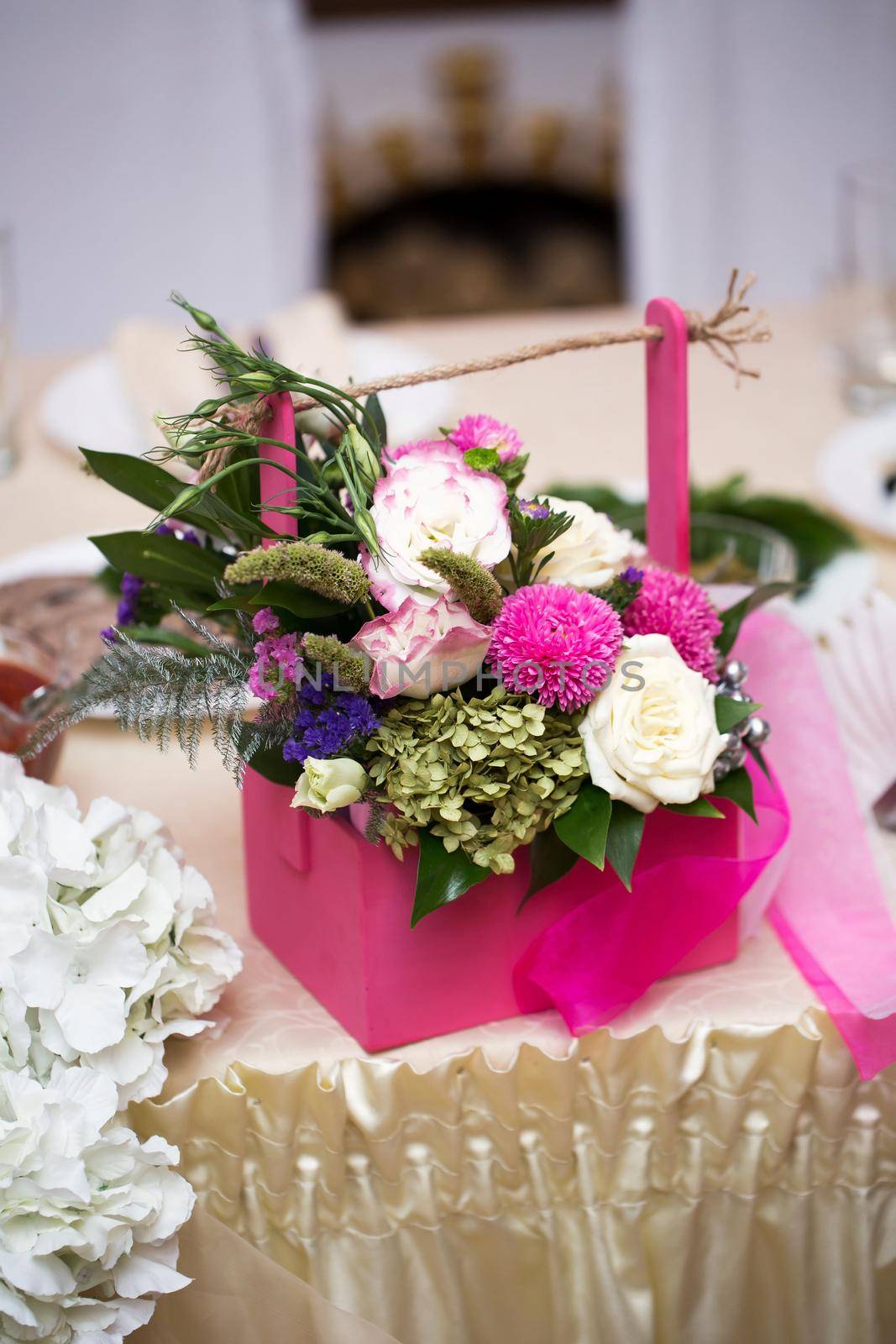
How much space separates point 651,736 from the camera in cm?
66

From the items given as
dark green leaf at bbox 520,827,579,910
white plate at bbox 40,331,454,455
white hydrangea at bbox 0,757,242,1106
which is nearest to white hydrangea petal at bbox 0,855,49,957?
white hydrangea at bbox 0,757,242,1106

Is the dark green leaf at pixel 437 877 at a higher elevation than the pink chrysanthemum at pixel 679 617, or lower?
lower

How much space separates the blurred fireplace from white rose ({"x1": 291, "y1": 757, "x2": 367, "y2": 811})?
115 inches

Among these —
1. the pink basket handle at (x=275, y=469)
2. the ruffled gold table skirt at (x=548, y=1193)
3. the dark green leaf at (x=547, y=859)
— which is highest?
the pink basket handle at (x=275, y=469)

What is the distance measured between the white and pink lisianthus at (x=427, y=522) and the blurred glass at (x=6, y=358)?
977mm

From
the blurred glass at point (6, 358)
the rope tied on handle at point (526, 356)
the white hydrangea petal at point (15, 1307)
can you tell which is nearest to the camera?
the white hydrangea petal at point (15, 1307)

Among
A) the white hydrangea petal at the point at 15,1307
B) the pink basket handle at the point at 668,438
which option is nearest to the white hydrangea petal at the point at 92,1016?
the white hydrangea petal at the point at 15,1307

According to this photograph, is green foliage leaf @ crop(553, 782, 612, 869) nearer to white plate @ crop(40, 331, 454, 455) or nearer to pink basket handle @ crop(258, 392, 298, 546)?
pink basket handle @ crop(258, 392, 298, 546)

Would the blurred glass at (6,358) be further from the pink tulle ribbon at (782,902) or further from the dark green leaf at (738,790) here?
the dark green leaf at (738,790)

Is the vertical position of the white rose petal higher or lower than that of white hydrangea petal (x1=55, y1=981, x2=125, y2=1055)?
higher

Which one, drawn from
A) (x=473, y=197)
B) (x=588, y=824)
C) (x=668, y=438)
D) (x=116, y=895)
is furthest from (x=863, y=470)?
(x=473, y=197)

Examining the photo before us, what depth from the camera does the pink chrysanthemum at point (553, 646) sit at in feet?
2.16

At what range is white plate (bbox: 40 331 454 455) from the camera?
4.89ft

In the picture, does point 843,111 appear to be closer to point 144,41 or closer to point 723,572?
point 144,41
